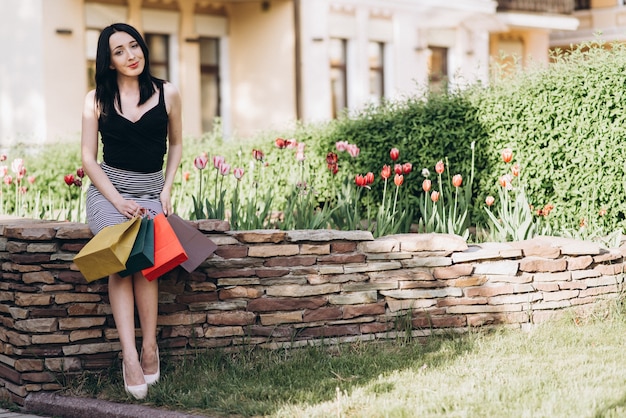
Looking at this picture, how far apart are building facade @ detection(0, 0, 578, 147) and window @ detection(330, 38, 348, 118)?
3 cm

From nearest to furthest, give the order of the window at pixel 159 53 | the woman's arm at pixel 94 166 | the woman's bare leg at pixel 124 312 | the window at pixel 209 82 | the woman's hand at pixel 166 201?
the woman's bare leg at pixel 124 312 → the woman's arm at pixel 94 166 → the woman's hand at pixel 166 201 → the window at pixel 159 53 → the window at pixel 209 82

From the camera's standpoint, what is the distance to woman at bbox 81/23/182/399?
20.3 feet

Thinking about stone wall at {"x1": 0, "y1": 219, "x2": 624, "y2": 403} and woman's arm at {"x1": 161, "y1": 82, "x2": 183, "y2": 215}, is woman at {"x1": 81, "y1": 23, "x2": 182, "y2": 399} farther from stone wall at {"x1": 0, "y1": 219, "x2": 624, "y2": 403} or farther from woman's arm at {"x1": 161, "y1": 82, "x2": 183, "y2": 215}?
stone wall at {"x1": 0, "y1": 219, "x2": 624, "y2": 403}

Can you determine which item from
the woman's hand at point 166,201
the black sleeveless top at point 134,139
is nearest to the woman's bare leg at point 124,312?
the woman's hand at point 166,201

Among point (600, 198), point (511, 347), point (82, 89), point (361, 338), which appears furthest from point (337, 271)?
point (82, 89)

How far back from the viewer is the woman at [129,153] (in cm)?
618

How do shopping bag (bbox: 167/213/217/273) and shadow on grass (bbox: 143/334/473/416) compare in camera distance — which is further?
shopping bag (bbox: 167/213/217/273)

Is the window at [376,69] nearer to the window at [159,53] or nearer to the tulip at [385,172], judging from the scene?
the window at [159,53]

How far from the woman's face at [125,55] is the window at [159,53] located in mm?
15705

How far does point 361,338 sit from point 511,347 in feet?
2.95

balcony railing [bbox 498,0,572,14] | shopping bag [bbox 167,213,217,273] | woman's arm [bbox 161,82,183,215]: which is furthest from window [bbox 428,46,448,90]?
shopping bag [bbox 167,213,217,273]

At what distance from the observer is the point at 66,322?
6.44m

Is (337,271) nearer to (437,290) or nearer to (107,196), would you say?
(437,290)

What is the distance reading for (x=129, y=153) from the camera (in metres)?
6.38
